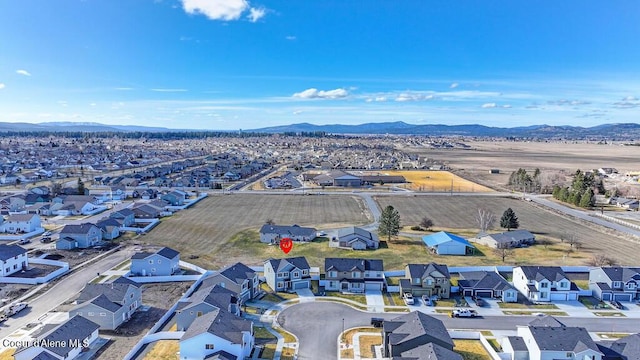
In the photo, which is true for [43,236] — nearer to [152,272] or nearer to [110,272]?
[110,272]

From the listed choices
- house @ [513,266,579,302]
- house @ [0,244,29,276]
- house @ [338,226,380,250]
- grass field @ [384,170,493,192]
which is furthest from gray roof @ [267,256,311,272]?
grass field @ [384,170,493,192]

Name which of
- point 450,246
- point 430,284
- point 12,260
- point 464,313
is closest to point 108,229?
point 12,260

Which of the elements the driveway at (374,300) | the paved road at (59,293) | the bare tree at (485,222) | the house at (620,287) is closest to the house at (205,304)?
the paved road at (59,293)

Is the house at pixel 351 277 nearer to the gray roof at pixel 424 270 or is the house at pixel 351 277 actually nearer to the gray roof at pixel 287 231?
the gray roof at pixel 424 270

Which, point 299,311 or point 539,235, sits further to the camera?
point 539,235

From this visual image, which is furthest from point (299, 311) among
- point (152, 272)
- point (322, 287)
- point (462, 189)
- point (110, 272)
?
point (462, 189)
